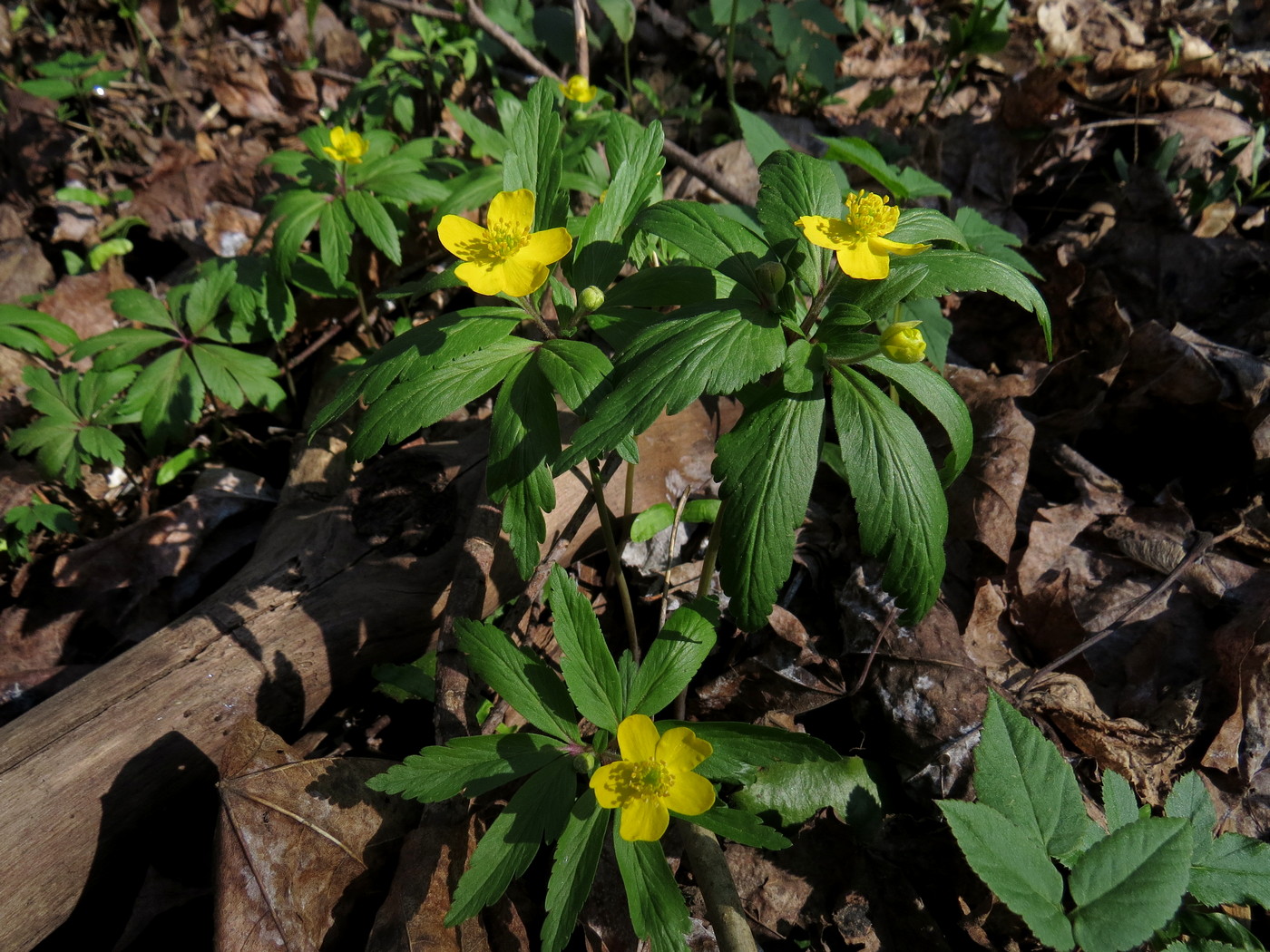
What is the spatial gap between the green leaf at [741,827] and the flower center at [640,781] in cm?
12

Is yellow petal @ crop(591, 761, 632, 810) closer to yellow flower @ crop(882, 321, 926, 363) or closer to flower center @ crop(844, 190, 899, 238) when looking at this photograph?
yellow flower @ crop(882, 321, 926, 363)

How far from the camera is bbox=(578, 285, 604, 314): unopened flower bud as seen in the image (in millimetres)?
1747

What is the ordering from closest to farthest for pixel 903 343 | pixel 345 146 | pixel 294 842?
pixel 903 343 → pixel 294 842 → pixel 345 146

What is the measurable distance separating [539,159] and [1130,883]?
2.18 meters

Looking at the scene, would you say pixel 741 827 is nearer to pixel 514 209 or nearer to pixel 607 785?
pixel 607 785

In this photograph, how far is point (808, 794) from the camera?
2141 mm

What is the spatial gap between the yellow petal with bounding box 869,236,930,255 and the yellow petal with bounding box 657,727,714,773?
1.12m

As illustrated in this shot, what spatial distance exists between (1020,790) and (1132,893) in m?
0.27

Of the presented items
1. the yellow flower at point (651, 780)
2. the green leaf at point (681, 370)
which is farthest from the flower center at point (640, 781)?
the green leaf at point (681, 370)

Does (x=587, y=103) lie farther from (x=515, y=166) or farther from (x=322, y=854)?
(x=322, y=854)

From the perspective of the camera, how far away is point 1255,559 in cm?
261

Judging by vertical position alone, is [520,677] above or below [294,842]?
above

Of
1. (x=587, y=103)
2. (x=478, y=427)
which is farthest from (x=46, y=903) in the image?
(x=587, y=103)

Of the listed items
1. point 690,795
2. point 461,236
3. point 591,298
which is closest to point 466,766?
point 690,795
